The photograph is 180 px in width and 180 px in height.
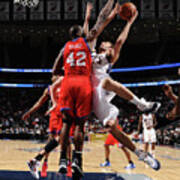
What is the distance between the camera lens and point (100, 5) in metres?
16.2

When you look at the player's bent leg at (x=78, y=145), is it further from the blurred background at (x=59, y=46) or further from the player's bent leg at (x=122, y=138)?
the blurred background at (x=59, y=46)

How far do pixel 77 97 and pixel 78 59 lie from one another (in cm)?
45

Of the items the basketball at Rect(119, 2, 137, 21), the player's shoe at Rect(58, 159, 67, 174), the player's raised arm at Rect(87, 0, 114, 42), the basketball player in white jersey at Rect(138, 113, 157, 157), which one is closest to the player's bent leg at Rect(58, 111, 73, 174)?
the player's shoe at Rect(58, 159, 67, 174)

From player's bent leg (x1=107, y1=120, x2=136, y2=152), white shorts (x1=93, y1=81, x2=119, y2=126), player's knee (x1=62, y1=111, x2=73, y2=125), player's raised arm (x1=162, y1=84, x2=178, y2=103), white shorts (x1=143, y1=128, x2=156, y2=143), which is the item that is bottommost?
white shorts (x1=143, y1=128, x2=156, y2=143)

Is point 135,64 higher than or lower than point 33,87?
higher

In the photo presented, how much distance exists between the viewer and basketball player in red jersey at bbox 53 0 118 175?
3.09 meters

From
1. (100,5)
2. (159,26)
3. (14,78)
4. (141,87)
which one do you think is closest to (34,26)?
(100,5)

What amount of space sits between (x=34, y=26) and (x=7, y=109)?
7.24 metres

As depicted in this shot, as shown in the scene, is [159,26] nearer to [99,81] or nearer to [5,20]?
[5,20]

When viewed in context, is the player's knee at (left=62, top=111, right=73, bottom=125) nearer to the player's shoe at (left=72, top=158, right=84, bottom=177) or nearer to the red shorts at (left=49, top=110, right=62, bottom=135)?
the player's shoe at (left=72, top=158, right=84, bottom=177)

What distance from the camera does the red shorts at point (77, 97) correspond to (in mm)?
3086

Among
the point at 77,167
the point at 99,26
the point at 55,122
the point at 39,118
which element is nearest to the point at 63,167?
the point at 77,167

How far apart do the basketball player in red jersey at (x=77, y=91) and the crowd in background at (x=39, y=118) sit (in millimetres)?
10775

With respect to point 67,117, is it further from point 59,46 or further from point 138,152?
point 59,46
